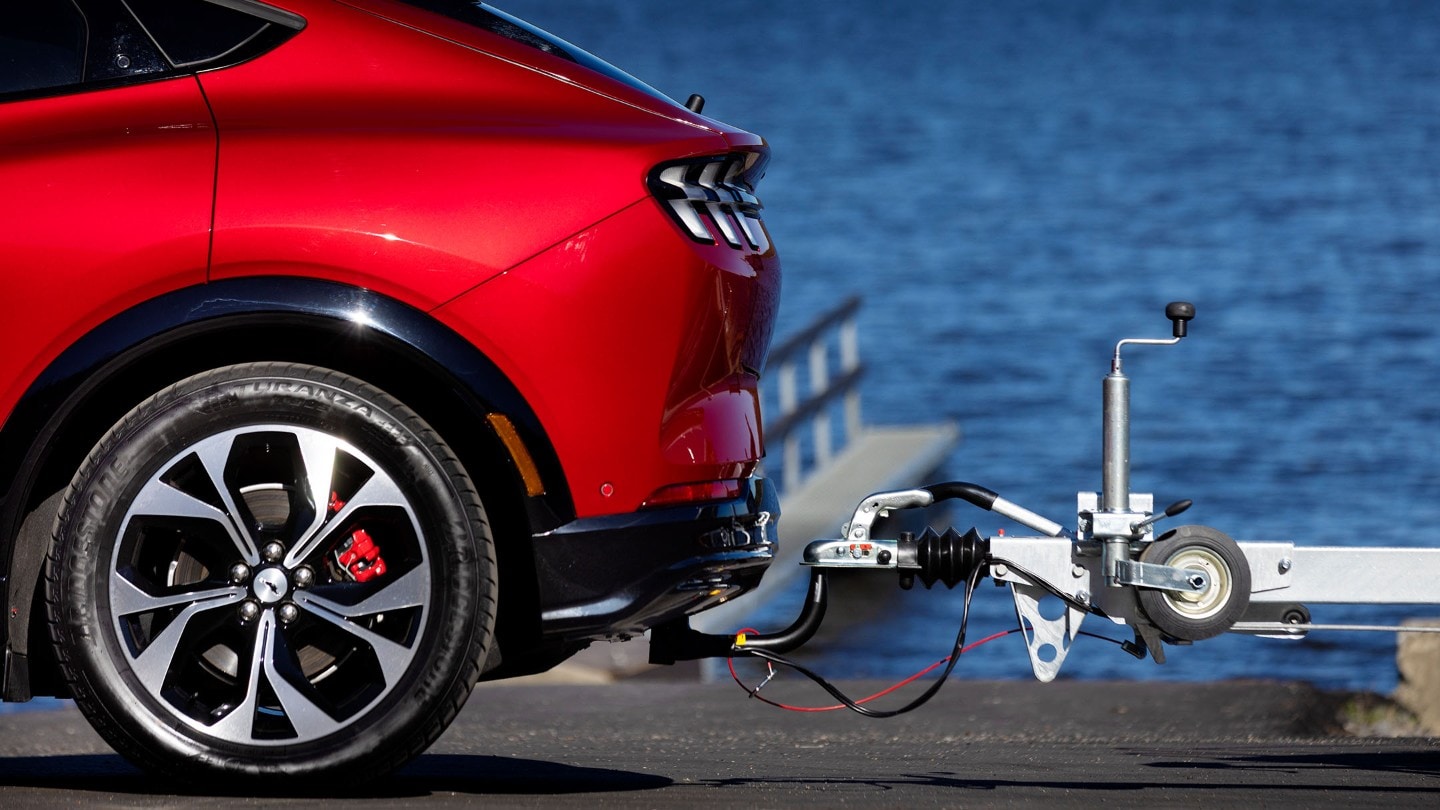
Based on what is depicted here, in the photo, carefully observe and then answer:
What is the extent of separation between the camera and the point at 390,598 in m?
4.26

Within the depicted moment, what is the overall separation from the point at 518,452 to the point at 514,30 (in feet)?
2.98

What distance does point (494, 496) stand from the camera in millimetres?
4359

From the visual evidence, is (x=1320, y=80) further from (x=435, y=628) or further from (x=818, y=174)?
(x=435, y=628)

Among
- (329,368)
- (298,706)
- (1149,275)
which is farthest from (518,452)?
(1149,275)

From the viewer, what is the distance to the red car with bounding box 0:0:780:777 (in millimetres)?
4184

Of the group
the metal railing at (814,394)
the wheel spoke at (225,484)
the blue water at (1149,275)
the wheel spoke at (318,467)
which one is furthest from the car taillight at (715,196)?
the metal railing at (814,394)

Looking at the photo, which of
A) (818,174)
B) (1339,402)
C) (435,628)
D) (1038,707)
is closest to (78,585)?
(435,628)

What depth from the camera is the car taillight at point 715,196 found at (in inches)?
170

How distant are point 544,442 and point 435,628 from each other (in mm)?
421

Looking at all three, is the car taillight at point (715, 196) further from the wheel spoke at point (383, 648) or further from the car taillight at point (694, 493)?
the wheel spoke at point (383, 648)

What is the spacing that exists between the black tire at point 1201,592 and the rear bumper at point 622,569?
36.7 inches

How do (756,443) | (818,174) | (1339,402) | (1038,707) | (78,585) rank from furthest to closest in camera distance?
1. (818,174)
2. (1339,402)
3. (1038,707)
4. (756,443)
5. (78,585)

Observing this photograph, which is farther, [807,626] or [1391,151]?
[1391,151]

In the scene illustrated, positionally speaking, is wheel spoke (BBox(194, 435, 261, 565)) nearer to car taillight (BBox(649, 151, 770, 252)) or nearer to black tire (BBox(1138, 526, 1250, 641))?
car taillight (BBox(649, 151, 770, 252))
